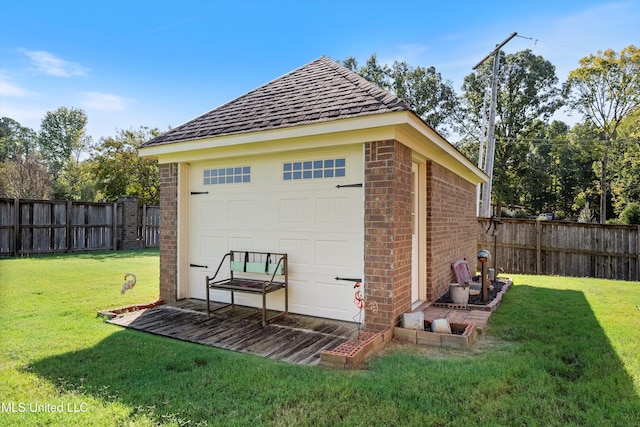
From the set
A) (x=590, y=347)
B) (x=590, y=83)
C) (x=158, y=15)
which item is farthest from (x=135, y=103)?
(x=590, y=83)

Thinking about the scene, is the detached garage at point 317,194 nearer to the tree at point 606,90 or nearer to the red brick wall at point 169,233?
the red brick wall at point 169,233

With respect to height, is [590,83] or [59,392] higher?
[590,83]

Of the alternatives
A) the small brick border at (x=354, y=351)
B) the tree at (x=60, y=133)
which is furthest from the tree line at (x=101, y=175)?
the small brick border at (x=354, y=351)

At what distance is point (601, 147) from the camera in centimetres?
2433

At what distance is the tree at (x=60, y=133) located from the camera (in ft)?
104

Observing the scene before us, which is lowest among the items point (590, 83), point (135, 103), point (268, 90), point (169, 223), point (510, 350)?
point (510, 350)

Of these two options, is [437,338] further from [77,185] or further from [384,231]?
[77,185]

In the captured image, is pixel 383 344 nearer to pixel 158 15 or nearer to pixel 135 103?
pixel 158 15

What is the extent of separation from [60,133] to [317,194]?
35649 mm

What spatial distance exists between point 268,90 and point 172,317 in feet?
13.7

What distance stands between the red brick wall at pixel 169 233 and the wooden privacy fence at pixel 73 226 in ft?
30.2

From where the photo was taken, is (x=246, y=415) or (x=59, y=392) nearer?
(x=246, y=415)

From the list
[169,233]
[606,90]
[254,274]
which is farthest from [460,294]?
[606,90]

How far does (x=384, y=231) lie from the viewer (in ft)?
14.9
